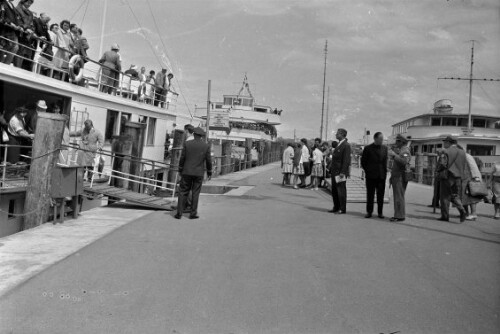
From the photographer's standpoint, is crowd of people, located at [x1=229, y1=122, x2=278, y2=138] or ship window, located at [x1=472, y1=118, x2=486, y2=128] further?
crowd of people, located at [x1=229, y1=122, x2=278, y2=138]

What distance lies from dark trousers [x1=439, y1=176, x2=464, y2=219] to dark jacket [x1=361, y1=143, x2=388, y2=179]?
4.43 feet

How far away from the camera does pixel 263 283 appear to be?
4848mm

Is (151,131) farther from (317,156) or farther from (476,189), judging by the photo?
(476,189)

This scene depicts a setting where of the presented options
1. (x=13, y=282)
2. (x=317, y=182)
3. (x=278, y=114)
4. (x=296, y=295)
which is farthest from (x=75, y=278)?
(x=278, y=114)

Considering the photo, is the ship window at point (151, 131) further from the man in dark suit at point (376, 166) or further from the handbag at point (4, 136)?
the man in dark suit at point (376, 166)

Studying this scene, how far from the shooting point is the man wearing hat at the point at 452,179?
31.3 ft

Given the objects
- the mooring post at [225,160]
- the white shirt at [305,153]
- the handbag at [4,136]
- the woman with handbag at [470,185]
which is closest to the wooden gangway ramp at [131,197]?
the handbag at [4,136]

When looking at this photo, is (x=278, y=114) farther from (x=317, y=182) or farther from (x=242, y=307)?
(x=242, y=307)

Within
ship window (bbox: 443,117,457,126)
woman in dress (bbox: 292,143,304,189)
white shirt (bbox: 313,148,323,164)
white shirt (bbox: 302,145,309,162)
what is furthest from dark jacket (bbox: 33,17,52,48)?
ship window (bbox: 443,117,457,126)

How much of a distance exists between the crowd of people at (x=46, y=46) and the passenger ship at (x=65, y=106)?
233 mm

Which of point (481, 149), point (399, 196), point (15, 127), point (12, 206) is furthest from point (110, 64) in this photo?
point (481, 149)

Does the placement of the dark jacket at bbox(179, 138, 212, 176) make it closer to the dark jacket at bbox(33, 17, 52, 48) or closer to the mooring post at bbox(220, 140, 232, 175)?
the dark jacket at bbox(33, 17, 52, 48)

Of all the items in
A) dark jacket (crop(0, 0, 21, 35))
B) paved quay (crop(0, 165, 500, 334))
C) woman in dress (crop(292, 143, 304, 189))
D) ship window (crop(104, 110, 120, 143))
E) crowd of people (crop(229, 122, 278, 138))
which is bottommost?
paved quay (crop(0, 165, 500, 334))

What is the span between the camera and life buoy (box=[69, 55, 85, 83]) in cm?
1326
